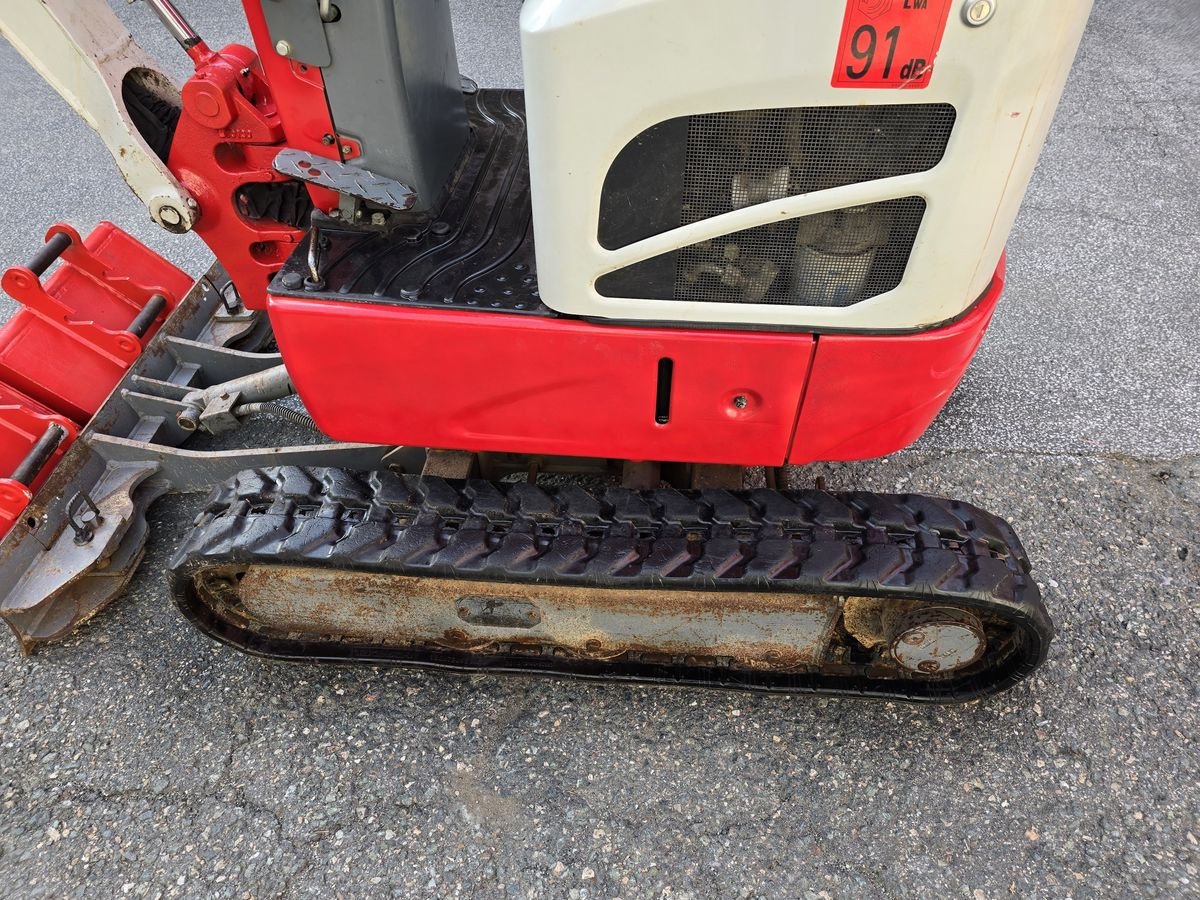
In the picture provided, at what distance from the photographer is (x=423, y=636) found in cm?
200

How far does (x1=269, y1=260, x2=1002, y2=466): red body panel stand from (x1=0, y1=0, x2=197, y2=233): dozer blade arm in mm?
648

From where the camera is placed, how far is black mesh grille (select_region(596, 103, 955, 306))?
1.26 metres

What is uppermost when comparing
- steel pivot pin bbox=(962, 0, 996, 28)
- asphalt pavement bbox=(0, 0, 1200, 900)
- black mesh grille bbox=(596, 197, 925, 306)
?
steel pivot pin bbox=(962, 0, 996, 28)

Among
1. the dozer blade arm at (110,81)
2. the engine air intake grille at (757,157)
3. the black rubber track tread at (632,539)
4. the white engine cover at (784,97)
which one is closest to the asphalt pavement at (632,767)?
the black rubber track tread at (632,539)

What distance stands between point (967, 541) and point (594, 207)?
3.53 feet

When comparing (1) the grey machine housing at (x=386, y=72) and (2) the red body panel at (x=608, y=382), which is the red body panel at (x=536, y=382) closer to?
(2) the red body panel at (x=608, y=382)

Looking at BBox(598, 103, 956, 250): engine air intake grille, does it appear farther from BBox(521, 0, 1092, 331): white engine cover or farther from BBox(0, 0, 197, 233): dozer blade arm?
BBox(0, 0, 197, 233): dozer blade arm

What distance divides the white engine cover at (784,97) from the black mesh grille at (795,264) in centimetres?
2

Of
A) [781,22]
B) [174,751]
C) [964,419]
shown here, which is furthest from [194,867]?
[964,419]

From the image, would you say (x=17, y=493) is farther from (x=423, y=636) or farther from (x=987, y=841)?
(x=987, y=841)

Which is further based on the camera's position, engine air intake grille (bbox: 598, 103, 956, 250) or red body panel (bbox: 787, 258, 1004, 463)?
red body panel (bbox: 787, 258, 1004, 463)

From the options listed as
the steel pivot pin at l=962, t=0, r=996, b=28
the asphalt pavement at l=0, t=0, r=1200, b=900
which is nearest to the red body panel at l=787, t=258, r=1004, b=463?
the steel pivot pin at l=962, t=0, r=996, b=28

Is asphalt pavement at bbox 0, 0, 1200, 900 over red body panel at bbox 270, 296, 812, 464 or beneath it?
beneath

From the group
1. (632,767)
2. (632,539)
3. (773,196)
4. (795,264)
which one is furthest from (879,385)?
(632,767)
